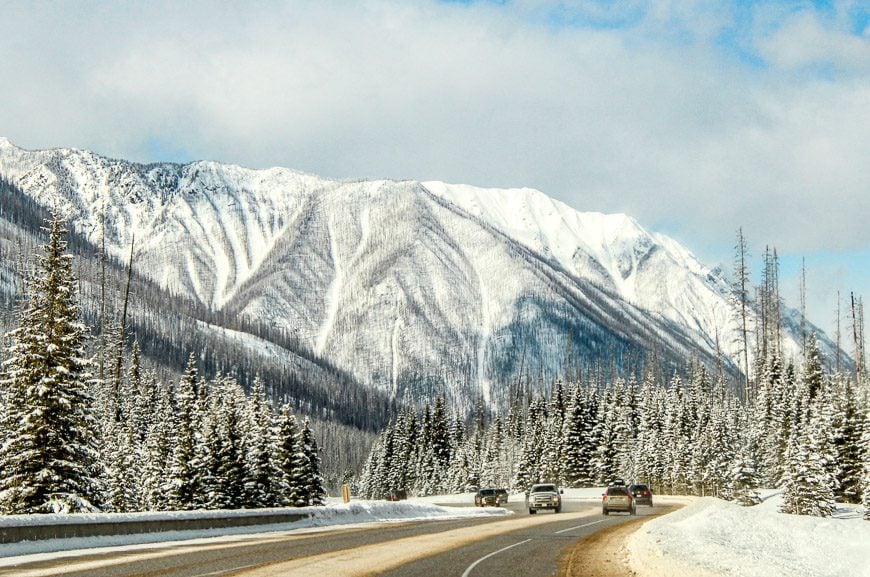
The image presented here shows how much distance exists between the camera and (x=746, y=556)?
2180 centimetres

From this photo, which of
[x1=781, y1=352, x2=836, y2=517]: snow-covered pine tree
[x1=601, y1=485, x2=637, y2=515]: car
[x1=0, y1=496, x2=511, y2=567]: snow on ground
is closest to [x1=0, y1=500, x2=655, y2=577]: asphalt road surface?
[x1=0, y1=496, x2=511, y2=567]: snow on ground

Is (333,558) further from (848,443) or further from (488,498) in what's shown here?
(488,498)

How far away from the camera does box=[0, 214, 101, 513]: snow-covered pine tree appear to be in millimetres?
36956

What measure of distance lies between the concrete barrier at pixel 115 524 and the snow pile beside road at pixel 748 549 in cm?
1528

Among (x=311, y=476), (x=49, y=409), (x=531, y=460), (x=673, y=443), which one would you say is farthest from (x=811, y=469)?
(x=531, y=460)

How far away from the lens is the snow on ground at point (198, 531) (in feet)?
79.0

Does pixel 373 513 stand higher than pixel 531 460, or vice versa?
pixel 531 460

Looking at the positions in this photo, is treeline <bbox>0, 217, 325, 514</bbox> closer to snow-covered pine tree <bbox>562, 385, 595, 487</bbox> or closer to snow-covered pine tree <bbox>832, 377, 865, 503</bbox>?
snow-covered pine tree <bbox>832, 377, 865, 503</bbox>

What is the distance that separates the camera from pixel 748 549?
2445 cm

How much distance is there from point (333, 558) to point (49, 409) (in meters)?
20.3

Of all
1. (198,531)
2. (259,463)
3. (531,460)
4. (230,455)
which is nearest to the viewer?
(198,531)

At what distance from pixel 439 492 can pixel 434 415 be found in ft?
40.6

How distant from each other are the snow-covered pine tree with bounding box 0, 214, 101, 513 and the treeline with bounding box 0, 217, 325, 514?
4 centimetres

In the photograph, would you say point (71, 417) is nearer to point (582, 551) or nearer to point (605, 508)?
point (582, 551)
